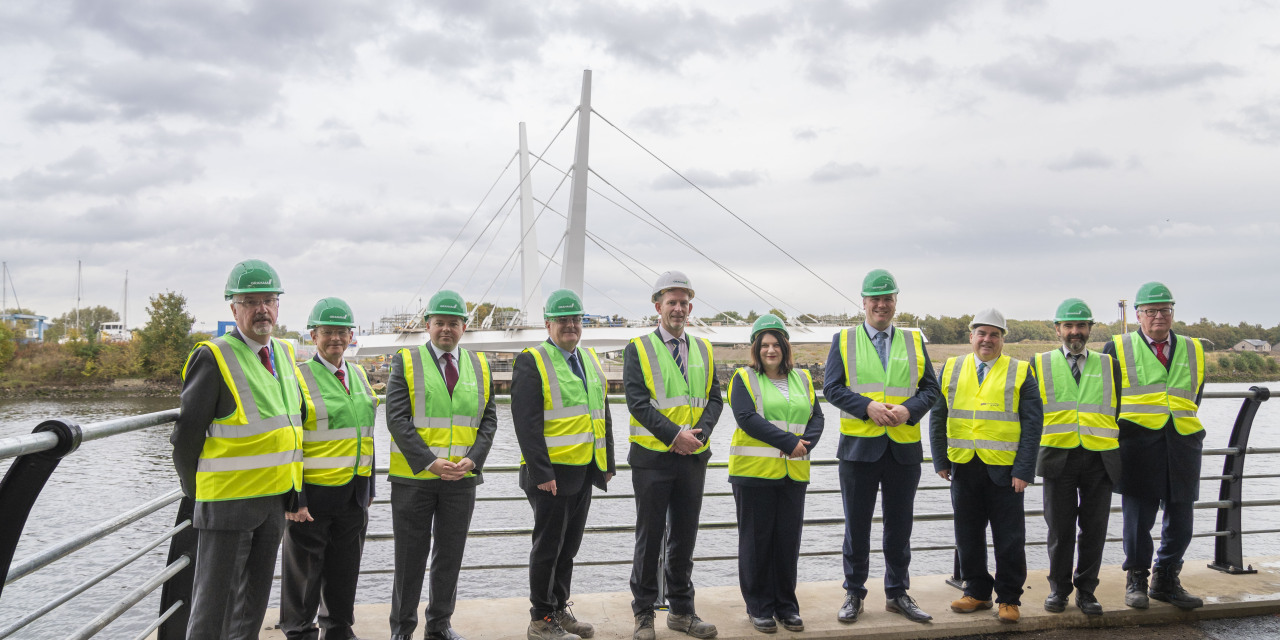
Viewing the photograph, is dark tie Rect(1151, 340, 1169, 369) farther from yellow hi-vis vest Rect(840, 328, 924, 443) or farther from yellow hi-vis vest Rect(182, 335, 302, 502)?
yellow hi-vis vest Rect(182, 335, 302, 502)

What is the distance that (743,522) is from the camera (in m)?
3.82

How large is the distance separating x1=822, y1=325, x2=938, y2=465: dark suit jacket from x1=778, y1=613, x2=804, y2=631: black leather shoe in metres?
0.78

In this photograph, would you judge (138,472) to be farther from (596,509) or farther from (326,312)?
(326,312)

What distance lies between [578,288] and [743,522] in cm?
3001

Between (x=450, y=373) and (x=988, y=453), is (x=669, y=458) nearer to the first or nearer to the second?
(x=450, y=373)

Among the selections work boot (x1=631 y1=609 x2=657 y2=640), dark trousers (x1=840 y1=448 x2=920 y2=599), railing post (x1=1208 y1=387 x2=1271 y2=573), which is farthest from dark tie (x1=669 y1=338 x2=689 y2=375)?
railing post (x1=1208 y1=387 x2=1271 y2=573)

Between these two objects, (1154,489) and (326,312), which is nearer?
(326,312)

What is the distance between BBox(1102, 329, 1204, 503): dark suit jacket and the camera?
407 cm

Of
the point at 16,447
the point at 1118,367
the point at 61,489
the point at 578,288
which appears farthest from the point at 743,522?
the point at 578,288

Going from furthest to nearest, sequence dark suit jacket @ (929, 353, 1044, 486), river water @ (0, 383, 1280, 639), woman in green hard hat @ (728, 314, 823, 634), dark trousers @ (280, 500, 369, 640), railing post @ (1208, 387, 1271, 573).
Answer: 1. river water @ (0, 383, 1280, 639)
2. railing post @ (1208, 387, 1271, 573)
3. dark suit jacket @ (929, 353, 1044, 486)
4. woman in green hard hat @ (728, 314, 823, 634)
5. dark trousers @ (280, 500, 369, 640)

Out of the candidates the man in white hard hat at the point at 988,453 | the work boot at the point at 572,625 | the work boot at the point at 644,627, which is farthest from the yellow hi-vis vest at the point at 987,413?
the work boot at the point at 572,625

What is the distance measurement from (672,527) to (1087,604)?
6.66ft

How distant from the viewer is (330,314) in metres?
3.78

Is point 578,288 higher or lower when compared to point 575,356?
higher
